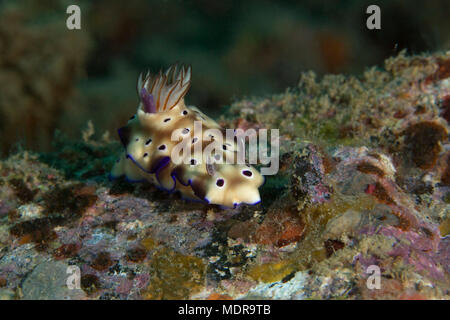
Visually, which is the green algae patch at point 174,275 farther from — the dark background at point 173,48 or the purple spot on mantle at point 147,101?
the dark background at point 173,48

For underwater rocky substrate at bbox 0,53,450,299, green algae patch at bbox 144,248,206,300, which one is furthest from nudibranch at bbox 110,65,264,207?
green algae patch at bbox 144,248,206,300

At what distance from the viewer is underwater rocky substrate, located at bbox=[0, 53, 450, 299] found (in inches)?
90.3

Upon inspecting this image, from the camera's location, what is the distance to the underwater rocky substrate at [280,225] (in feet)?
7.52

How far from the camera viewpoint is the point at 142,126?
11.0 feet

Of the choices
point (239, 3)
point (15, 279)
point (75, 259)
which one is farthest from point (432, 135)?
point (239, 3)

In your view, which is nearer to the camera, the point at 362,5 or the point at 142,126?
the point at 142,126

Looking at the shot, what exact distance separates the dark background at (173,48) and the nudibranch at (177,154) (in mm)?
3040

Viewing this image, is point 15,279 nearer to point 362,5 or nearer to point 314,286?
point 314,286

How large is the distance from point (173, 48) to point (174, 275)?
11766 mm

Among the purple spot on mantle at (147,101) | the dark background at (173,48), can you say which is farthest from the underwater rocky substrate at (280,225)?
the dark background at (173,48)

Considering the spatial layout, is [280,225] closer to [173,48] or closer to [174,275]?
[174,275]

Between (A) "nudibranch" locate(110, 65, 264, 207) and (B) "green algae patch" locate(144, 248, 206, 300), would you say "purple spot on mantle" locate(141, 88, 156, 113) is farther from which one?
(B) "green algae patch" locate(144, 248, 206, 300)
